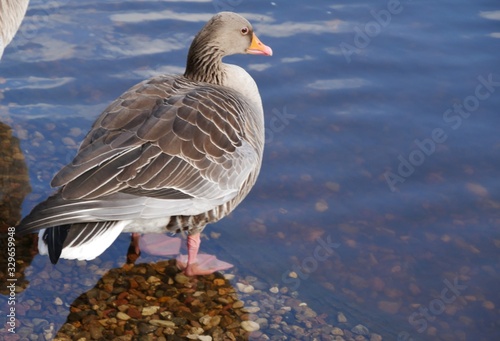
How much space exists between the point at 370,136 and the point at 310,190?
107 cm

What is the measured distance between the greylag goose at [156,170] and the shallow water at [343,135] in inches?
28.9

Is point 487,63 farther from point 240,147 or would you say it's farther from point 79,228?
point 79,228

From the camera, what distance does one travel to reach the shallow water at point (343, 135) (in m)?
5.99

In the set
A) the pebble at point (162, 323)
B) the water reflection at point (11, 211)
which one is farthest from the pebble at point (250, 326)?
the water reflection at point (11, 211)

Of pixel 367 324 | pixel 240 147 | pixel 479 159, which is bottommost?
pixel 367 324

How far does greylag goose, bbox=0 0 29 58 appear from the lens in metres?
7.43

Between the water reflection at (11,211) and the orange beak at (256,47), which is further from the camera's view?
the orange beak at (256,47)

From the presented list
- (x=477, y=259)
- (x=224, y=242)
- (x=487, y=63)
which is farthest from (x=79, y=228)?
(x=487, y=63)

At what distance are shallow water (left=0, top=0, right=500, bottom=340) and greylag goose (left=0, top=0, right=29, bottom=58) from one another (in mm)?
742

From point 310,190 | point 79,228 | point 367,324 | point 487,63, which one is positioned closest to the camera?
point 79,228

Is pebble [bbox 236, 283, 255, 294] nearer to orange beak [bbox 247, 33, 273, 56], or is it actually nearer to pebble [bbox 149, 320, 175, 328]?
pebble [bbox 149, 320, 175, 328]

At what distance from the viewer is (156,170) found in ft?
16.7

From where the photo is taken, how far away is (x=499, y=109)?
8.06 metres

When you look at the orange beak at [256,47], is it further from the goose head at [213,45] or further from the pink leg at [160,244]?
the pink leg at [160,244]
